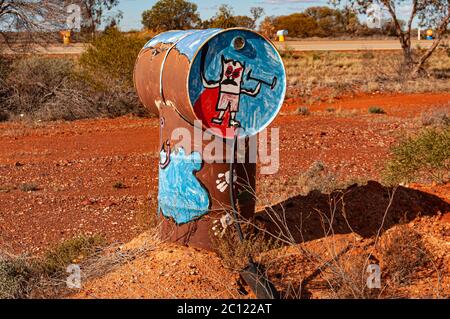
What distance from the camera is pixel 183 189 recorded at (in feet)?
19.3

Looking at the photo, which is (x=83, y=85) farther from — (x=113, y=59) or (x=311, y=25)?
(x=311, y=25)

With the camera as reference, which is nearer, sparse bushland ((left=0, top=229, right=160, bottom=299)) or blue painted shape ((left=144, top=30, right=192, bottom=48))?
sparse bushland ((left=0, top=229, right=160, bottom=299))

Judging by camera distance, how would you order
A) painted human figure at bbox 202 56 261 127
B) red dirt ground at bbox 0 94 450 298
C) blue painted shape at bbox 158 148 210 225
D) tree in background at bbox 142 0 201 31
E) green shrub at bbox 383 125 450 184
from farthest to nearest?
tree in background at bbox 142 0 201 31 → green shrub at bbox 383 125 450 184 → red dirt ground at bbox 0 94 450 298 → blue painted shape at bbox 158 148 210 225 → painted human figure at bbox 202 56 261 127

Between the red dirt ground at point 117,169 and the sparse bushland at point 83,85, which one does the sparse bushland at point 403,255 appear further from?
the sparse bushland at point 83,85

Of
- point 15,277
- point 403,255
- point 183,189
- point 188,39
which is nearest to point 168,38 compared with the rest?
point 188,39

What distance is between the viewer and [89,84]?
65.1ft

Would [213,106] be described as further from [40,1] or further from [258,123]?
[40,1]

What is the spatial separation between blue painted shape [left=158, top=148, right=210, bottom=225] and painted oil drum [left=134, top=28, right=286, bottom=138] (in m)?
0.33

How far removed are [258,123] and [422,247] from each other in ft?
5.48

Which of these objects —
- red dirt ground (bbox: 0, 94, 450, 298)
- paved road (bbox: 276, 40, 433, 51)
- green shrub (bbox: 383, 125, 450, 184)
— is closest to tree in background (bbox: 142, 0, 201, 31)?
paved road (bbox: 276, 40, 433, 51)

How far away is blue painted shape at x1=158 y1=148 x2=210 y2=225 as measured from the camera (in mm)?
5816

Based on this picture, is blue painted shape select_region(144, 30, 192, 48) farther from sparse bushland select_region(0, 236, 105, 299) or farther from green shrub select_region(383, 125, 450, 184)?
green shrub select_region(383, 125, 450, 184)
